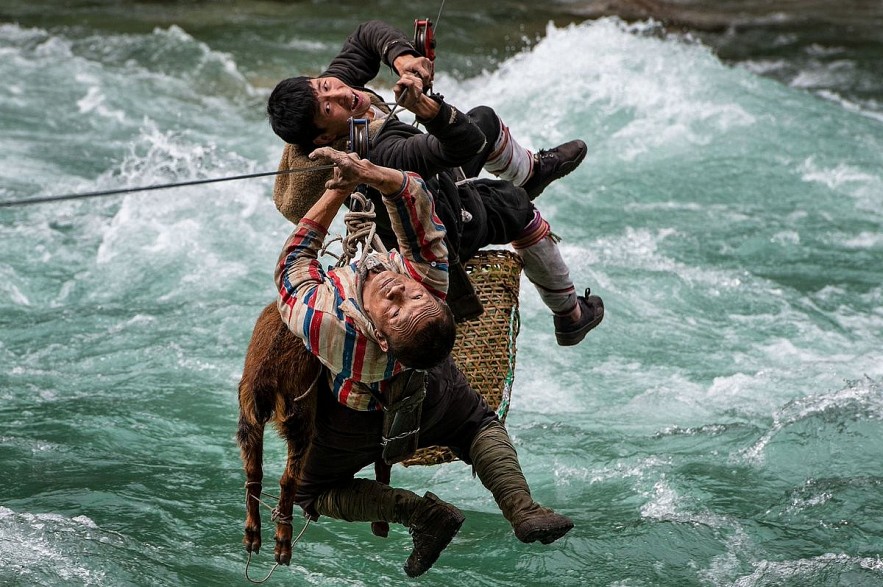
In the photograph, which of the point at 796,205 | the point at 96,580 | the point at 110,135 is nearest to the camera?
the point at 96,580

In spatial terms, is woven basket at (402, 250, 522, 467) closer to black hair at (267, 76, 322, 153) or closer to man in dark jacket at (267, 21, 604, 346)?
man in dark jacket at (267, 21, 604, 346)

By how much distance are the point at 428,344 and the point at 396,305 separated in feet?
0.41

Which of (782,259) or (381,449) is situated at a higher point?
(381,449)

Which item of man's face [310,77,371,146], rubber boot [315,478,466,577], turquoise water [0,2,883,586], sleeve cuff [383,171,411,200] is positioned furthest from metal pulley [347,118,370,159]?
turquoise water [0,2,883,586]

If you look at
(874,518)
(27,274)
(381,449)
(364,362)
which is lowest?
(27,274)

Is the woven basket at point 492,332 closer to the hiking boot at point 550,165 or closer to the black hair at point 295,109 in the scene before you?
the hiking boot at point 550,165

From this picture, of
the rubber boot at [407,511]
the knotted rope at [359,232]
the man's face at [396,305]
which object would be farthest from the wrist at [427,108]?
the rubber boot at [407,511]

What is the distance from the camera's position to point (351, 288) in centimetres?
301

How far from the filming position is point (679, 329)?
606 cm

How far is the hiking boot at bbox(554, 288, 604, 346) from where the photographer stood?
160 inches

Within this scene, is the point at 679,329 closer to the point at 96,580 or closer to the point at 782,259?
the point at 782,259

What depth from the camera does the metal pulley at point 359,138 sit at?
3.18 m

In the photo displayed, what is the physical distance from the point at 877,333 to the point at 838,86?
15.9ft

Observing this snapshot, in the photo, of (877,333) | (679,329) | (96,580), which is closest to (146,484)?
(96,580)
